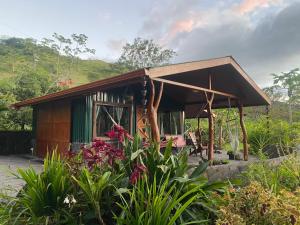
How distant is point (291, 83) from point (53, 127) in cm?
3010

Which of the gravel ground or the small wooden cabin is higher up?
the small wooden cabin

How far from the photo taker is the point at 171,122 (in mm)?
14492

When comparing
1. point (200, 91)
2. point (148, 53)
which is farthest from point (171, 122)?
point (148, 53)

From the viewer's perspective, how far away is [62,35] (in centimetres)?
3534

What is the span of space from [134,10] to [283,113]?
2914 centimetres

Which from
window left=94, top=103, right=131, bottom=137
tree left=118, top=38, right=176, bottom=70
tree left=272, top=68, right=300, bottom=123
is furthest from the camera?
tree left=118, top=38, right=176, bottom=70

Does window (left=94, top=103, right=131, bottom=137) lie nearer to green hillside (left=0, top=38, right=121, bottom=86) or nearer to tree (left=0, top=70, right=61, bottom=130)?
tree (left=0, top=70, right=61, bottom=130)

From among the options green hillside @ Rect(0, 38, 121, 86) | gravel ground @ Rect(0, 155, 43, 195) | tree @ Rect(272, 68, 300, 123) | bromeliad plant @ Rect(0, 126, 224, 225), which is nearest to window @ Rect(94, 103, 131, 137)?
gravel ground @ Rect(0, 155, 43, 195)

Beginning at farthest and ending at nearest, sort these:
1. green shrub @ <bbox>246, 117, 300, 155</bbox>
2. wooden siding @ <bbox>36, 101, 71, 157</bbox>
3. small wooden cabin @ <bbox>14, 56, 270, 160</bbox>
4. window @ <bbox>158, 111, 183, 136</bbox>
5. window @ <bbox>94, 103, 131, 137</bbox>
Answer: window @ <bbox>158, 111, 183, 136</bbox> < green shrub @ <bbox>246, 117, 300, 155</bbox> < wooden siding @ <bbox>36, 101, 71, 157</bbox> < window @ <bbox>94, 103, 131, 137</bbox> < small wooden cabin @ <bbox>14, 56, 270, 160</bbox>

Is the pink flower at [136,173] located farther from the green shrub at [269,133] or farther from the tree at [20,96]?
the tree at [20,96]

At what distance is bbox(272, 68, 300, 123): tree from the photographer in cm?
3338

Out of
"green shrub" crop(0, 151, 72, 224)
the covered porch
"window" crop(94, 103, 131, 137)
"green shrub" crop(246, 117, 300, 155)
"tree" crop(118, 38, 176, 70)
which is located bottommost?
"green shrub" crop(0, 151, 72, 224)

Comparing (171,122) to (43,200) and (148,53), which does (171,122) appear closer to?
(43,200)

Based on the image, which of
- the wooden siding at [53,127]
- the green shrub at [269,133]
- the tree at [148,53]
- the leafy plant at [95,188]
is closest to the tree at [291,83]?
the tree at [148,53]
